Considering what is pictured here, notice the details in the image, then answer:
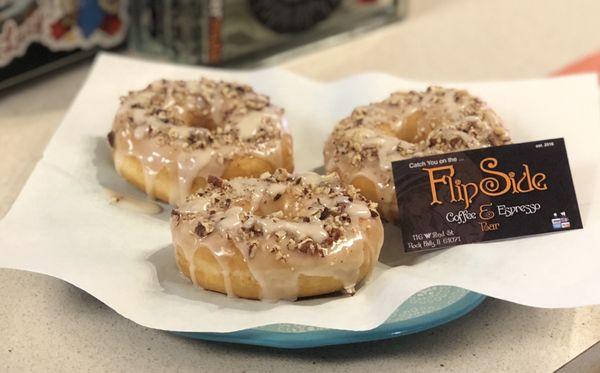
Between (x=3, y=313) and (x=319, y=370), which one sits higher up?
(x=3, y=313)

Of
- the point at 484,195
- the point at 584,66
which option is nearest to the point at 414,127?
the point at 484,195

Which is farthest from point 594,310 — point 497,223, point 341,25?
point 341,25

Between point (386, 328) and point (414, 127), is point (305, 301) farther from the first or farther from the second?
point (414, 127)

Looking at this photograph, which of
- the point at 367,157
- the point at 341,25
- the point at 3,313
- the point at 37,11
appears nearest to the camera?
the point at 3,313

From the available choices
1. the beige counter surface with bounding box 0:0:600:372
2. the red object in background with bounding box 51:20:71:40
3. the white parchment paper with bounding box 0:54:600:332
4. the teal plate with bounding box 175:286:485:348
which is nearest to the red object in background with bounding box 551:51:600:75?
the white parchment paper with bounding box 0:54:600:332

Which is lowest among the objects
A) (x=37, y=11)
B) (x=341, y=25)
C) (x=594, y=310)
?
(x=594, y=310)

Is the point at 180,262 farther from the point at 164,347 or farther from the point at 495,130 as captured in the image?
the point at 495,130

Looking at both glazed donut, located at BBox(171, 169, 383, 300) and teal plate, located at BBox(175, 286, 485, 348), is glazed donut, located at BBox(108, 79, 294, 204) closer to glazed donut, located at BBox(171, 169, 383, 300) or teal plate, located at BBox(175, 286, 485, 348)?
glazed donut, located at BBox(171, 169, 383, 300)
